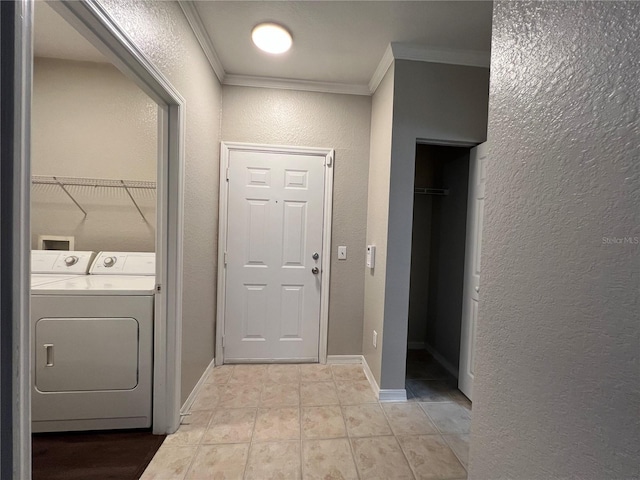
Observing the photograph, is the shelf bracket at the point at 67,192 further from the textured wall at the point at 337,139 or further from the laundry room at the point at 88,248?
the textured wall at the point at 337,139

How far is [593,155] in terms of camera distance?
603mm

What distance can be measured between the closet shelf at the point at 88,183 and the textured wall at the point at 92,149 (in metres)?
0.03

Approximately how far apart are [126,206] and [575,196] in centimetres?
287

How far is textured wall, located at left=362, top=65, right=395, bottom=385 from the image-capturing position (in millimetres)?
2064

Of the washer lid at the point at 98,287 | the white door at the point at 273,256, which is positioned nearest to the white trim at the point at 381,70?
the white door at the point at 273,256

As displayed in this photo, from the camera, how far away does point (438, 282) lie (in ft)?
9.30

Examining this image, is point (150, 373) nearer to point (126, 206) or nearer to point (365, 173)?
point (126, 206)

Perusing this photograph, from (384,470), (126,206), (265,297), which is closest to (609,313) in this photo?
(384,470)

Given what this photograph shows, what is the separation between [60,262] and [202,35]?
1.95m

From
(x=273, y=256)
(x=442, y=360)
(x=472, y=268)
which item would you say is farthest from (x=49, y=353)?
(x=442, y=360)

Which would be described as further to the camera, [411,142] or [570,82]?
[411,142]

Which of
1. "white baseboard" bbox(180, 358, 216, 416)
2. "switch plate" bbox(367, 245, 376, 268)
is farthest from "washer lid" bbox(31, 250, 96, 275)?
"switch plate" bbox(367, 245, 376, 268)

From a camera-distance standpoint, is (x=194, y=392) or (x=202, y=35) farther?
(x=194, y=392)

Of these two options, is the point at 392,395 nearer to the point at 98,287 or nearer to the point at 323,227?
the point at 323,227
